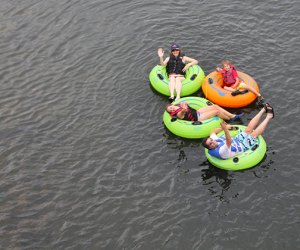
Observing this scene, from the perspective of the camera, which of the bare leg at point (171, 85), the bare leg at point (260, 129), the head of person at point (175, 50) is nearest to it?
the bare leg at point (260, 129)

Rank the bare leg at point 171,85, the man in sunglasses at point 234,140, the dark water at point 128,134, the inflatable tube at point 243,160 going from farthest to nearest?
1. the bare leg at point 171,85
2. the inflatable tube at point 243,160
3. the man in sunglasses at point 234,140
4. the dark water at point 128,134

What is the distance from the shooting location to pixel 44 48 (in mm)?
21688

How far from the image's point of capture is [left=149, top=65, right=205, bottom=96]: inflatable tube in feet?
57.9

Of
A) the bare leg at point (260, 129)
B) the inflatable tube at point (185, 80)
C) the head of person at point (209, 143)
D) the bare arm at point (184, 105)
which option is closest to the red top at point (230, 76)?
Result: the inflatable tube at point (185, 80)

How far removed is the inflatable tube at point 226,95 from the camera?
16672mm

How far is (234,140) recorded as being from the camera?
568 inches

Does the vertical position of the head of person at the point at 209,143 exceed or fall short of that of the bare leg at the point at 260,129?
it exceeds it

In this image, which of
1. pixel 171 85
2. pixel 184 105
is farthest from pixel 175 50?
pixel 184 105

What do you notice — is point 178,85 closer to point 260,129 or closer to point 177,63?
point 177,63

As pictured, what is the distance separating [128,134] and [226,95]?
158 inches

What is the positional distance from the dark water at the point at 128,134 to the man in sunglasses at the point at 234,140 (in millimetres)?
725

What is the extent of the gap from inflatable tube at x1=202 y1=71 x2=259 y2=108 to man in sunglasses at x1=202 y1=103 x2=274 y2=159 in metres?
1.52

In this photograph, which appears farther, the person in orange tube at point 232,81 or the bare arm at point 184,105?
the person in orange tube at point 232,81

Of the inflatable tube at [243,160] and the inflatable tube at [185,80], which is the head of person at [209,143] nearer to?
the inflatable tube at [243,160]
